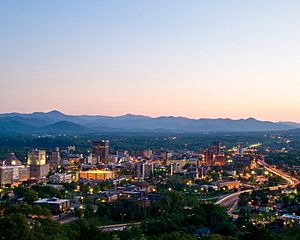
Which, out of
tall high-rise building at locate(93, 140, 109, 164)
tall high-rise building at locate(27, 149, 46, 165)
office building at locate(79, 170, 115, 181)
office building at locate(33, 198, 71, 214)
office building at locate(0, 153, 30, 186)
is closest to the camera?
office building at locate(33, 198, 71, 214)

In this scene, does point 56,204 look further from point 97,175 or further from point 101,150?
point 101,150

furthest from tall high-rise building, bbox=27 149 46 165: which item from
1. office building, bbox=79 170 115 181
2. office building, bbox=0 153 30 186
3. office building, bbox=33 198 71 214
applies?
office building, bbox=33 198 71 214

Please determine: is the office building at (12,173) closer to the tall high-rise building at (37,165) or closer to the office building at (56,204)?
the tall high-rise building at (37,165)

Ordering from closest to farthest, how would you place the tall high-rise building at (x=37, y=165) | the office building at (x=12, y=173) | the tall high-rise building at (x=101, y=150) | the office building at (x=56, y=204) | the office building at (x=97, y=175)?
the office building at (x=56, y=204) < the office building at (x=12, y=173) < the office building at (x=97, y=175) < the tall high-rise building at (x=37, y=165) < the tall high-rise building at (x=101, y=150)

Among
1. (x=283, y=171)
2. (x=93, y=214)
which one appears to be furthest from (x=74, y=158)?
(x=93, y=214)

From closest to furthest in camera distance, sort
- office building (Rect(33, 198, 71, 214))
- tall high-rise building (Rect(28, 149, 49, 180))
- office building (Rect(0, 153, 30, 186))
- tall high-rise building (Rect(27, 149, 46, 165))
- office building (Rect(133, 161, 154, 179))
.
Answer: office building (Rect(33, 198, 71, 214))
office building (Rect(0, 153, 30, 186))
office building (Rect(133, 161, 154, 179))
tall high-rise building (Rect(28, 149, 49, 180))
tall high-rise building (Rect(27, 149, 46, 165))

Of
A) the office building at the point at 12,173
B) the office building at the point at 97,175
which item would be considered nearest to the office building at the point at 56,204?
the office building at the point at 12,173

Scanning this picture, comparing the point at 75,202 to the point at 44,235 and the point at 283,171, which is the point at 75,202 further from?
the point at 283,171

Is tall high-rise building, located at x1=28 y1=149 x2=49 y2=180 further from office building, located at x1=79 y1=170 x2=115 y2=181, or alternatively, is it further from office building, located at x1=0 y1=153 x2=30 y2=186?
office building, located at x1=79 y1=170 x2=115 y2=181
